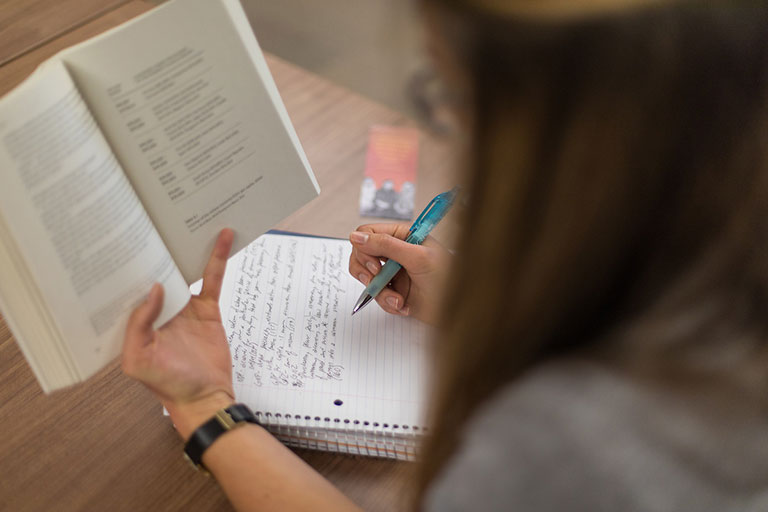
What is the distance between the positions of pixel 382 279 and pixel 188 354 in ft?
0.78

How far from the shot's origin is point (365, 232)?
774 mm

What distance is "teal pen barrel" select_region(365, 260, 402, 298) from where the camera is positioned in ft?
2.38

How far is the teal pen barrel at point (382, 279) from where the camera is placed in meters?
0.73

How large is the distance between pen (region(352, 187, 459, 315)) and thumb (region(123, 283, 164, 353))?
0.24 m

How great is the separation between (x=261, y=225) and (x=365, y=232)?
6.5 inches

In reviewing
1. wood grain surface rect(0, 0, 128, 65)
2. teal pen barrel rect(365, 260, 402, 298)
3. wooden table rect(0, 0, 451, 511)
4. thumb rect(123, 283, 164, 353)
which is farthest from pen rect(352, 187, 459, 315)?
wood grain surface rect(0, 0, 128, 65)

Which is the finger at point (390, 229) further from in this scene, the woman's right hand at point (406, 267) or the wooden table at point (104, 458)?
the wooden table at point (104, 458)

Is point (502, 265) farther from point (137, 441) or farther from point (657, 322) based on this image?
point (137, 441)

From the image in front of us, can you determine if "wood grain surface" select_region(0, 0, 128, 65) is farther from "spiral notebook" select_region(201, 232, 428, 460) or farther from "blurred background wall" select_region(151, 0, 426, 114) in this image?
"blurred background wall" select_region(151, 0, 426, 114)

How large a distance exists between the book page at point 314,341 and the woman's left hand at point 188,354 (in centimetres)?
4

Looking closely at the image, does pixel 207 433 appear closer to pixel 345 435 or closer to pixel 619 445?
pixel 345 435

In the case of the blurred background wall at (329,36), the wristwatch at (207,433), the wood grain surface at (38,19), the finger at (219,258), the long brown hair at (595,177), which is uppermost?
the wood grain surface at (38,19)

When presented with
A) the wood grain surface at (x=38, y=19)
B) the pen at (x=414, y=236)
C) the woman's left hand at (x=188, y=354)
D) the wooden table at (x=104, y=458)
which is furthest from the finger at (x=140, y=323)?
the wood grain surface at (x=38, y=19)

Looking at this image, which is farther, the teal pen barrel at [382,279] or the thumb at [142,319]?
the teal pen barrel at [382,279]
